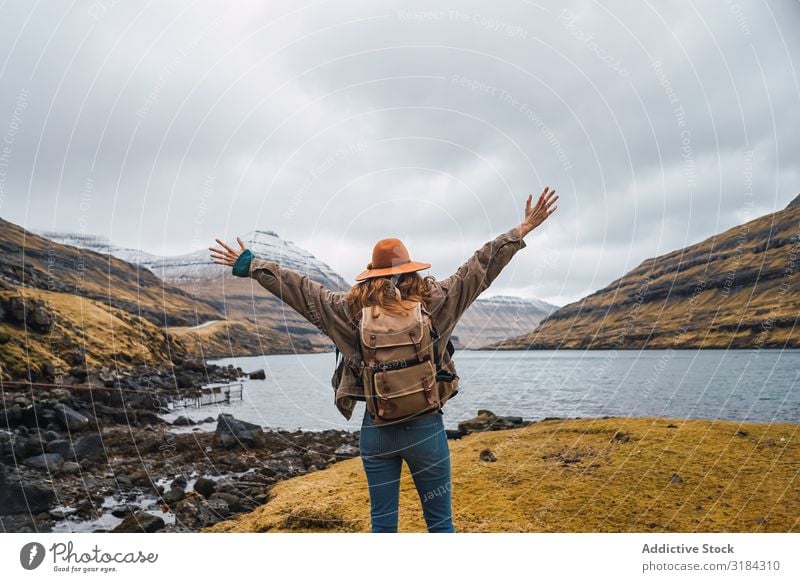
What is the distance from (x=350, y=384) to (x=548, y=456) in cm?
632

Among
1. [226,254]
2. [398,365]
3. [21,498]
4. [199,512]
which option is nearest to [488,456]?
[199,512]

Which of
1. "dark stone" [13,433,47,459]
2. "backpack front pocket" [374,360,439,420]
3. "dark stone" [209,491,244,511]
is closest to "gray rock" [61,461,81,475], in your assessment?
"dark stone" [13,433,47,459]

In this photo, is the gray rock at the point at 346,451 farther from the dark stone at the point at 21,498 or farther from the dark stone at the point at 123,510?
the dark stone at the point at 21,498

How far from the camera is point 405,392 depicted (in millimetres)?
3312

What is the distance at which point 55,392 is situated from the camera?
71.6 feet

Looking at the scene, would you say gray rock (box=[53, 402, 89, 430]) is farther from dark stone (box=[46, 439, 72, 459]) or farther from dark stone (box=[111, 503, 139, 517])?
dark stone (box=[111, 503, 139, 517])

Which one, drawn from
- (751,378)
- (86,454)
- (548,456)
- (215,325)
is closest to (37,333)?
(86,454)

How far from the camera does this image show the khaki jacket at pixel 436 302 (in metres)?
3.59

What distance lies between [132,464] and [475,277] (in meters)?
12.1

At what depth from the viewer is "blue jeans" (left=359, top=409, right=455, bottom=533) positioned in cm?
339

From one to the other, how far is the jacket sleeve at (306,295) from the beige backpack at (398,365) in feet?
0.66

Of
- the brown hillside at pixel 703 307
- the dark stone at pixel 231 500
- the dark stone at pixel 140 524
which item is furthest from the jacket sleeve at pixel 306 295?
the brown hillside at pixel 703 307

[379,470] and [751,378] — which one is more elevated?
[379,470]
